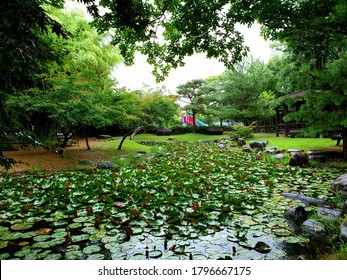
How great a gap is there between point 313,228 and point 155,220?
5.64ft

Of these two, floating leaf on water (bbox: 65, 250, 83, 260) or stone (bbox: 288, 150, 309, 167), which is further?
stone (bbox: 288, 150, 309, 167)

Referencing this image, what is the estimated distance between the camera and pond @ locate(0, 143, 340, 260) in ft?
7.24

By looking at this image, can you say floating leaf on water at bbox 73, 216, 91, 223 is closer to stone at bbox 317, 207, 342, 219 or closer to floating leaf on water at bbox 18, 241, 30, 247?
floating leaf on water at bbox 18, 241, 30, 247

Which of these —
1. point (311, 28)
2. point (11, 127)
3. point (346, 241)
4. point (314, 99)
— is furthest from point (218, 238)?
point (314, 99)

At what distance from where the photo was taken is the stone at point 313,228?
2517 millimetres

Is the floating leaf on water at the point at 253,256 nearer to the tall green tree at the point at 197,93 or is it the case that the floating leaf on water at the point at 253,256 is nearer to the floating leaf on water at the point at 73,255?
the floating leaf on water at the point at 73,255

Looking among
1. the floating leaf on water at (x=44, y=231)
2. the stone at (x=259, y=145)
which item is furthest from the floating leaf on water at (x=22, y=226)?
the stone at (x=259, y=145)

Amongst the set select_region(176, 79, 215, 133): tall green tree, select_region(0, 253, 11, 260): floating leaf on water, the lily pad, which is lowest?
the lily pad

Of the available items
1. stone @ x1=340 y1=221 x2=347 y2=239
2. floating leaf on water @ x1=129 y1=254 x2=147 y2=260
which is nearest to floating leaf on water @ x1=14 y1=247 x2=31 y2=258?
floating leaf on water @ x1=129 y1=254 x2=147 y2=260

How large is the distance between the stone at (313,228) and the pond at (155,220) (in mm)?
159

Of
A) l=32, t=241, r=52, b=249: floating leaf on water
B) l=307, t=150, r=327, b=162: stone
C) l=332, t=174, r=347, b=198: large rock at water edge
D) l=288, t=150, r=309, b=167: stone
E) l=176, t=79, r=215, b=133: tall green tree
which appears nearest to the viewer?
l=32, t=241, r=52, b=249: floating leaf on water

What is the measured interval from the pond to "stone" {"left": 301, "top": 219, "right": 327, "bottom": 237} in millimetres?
159

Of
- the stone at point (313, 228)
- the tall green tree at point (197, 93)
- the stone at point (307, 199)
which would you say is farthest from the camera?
the tall green tree at point (197, 93)
